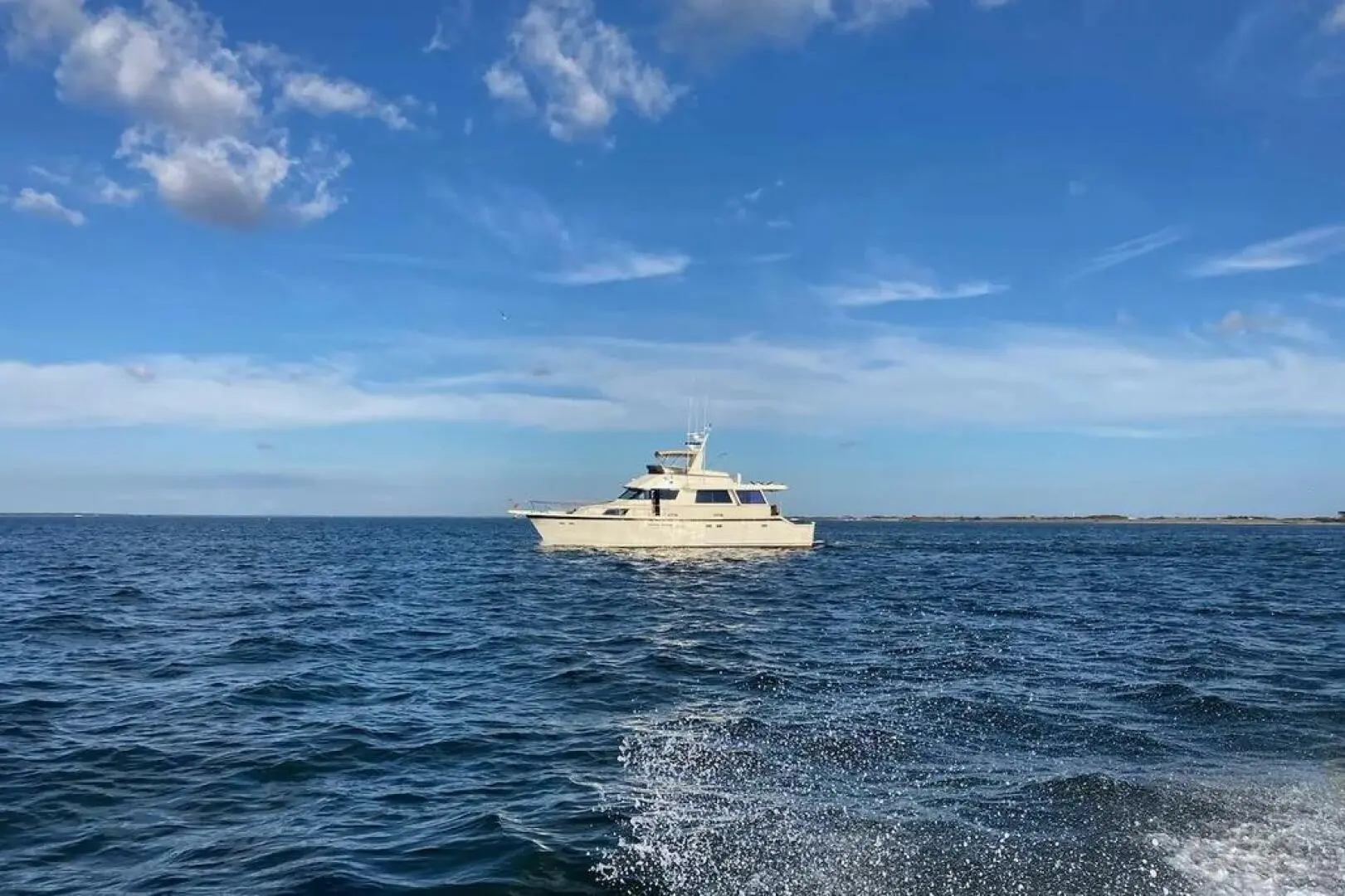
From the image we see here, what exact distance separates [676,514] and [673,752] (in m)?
40.5

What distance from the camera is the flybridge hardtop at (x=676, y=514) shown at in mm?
50625

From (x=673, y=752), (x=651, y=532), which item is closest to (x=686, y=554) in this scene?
(x=651, y=532)

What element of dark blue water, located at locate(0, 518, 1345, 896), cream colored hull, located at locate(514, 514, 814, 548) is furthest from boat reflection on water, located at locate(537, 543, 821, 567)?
dark blue water, located at locate(0, 518, 1345, 896)

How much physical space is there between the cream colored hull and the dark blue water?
85.3 ft

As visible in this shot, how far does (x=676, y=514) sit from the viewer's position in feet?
167

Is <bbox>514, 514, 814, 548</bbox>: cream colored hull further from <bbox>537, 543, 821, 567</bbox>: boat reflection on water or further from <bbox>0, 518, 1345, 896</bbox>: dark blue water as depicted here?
<bbox>0, 518, 1345, 896</bbox>: dark blue water

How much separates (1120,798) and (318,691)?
38.3 ft

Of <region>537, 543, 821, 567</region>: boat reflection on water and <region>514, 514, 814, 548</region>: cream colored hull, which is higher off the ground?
<region>514, 514, 814, 548</region>: cream colored hull

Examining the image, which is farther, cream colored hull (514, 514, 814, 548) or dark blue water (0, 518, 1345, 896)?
cream colored hull (514, 514, 814, 548)

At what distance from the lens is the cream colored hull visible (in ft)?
166

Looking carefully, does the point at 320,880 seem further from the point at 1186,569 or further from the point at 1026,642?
the point at 1186,569

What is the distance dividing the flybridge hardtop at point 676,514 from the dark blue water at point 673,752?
2610 centimetres

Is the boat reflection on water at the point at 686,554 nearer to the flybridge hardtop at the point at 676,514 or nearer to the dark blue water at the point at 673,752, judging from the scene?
the flybridge hardtop at the point at 676,514

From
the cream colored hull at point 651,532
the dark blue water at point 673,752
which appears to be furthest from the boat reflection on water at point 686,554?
the dark blue water at point 673,752
